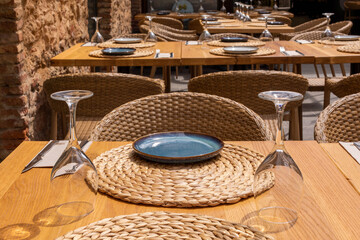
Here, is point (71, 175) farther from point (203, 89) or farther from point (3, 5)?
point (3, 5)

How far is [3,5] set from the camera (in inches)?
100

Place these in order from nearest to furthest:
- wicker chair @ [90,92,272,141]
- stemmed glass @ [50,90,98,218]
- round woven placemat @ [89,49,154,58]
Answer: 1. stemmed glass @ [50,90,98,218]
2. wicker chair @ [90,92,272,141]
3. round woven placemat @ [89,49,154,58]

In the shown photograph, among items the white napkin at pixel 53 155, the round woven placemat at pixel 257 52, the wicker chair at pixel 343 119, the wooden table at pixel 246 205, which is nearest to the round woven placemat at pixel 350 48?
the round woven placemat at pixel 257 52

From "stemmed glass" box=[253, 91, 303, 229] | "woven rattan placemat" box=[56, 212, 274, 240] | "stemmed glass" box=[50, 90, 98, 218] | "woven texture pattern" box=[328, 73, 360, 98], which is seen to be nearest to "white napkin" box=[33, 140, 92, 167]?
"stemmed glass" box=[50, 90, 98, 218]

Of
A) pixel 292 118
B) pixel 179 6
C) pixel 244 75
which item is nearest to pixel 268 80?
pixel 244 75

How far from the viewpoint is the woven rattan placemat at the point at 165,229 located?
0.84 metres

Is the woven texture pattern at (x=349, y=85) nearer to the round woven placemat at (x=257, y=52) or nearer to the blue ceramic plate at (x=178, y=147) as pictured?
the round woven placemat at (x=257, y=52)

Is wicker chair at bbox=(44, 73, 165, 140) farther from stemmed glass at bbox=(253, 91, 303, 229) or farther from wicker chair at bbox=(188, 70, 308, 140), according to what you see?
stemmed glass at bbox=(253, 91, 303, 229)

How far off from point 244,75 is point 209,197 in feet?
4.93

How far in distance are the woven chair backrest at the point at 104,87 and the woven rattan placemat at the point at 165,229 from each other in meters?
1.55

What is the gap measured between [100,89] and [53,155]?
126 cm

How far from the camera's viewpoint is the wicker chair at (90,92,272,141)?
1716 mm

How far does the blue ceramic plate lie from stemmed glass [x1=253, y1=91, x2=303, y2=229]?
28cm

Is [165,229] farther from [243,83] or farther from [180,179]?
[243,83]
